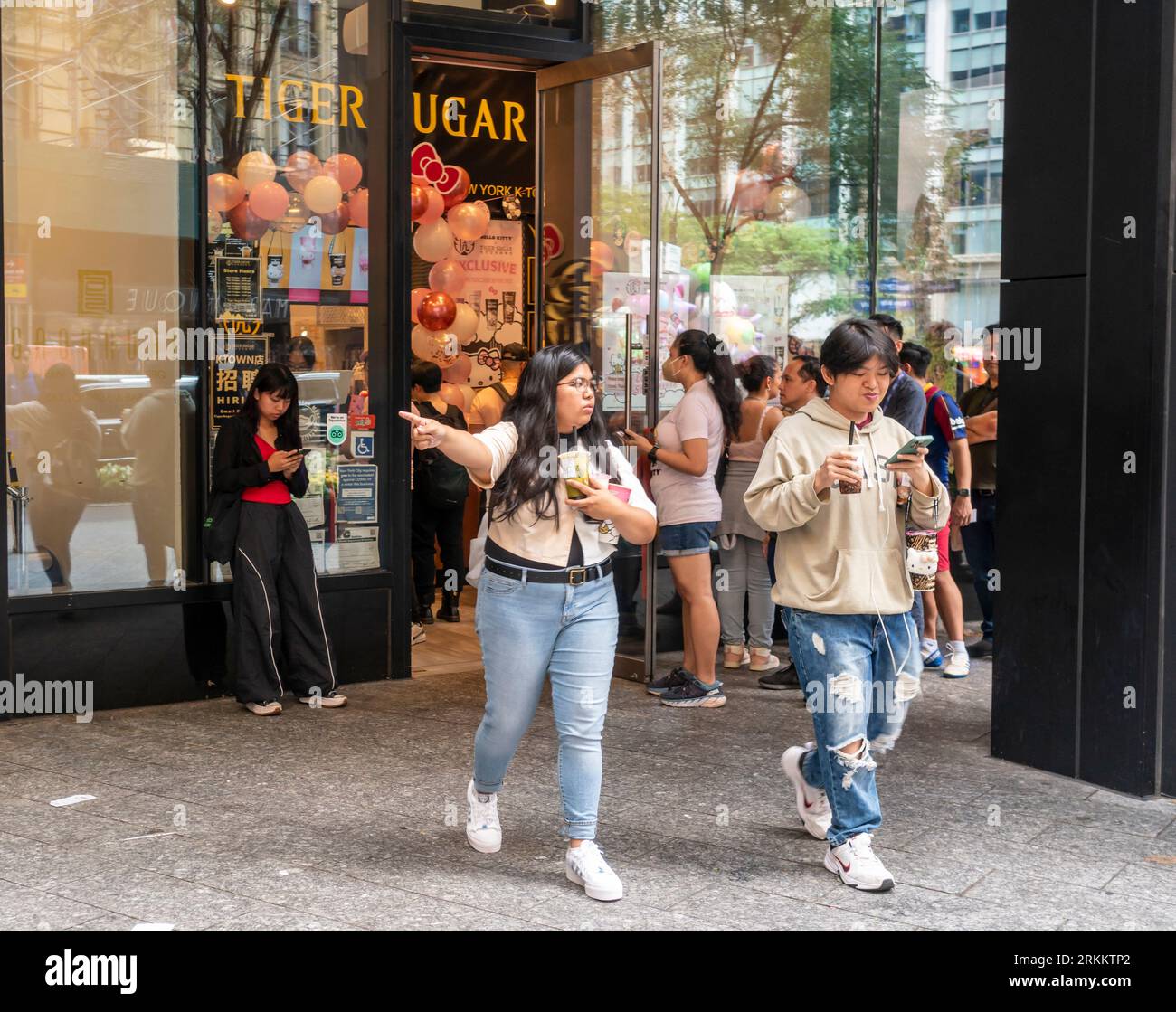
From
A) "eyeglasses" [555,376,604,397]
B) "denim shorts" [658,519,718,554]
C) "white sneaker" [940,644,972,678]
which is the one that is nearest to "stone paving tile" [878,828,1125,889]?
"eyeglasses" [555,376,604,397]

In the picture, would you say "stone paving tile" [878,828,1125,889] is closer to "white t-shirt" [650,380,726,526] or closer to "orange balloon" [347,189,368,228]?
"white t-shirt" [650,380,726,526]

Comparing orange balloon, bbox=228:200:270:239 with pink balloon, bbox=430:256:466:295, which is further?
pink balloon, bbox=430:256:466:295

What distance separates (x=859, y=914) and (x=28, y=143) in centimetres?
552

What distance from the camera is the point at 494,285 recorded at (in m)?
11.7

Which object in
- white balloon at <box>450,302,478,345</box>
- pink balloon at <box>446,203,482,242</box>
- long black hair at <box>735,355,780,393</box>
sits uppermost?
pink balloon at <box>446,203,482,242</box>

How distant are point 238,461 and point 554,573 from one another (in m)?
3.05

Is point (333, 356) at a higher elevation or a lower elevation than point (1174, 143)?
lower

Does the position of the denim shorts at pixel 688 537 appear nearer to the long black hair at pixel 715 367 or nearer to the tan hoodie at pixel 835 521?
the long black hair at pixel 715 367

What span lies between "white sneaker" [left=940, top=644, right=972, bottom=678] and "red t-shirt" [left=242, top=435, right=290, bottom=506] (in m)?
3.97

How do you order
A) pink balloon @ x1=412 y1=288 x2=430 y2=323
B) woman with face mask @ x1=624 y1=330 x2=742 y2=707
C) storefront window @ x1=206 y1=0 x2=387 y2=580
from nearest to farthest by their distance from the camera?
woman with face mask @ x1=624 y1=330 x2=742 y2=707, storefront window @ x1=206 y1=0 x2=387 y2=580, pink balloon @ x1=412 y1=288 x2=430 y2=323

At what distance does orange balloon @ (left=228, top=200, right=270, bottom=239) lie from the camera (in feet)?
25.2

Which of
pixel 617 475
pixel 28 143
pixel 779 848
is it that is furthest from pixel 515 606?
→ pixel 28 143

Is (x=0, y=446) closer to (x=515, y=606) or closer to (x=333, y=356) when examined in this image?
(x=333, y=356)

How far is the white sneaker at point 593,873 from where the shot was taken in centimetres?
459
